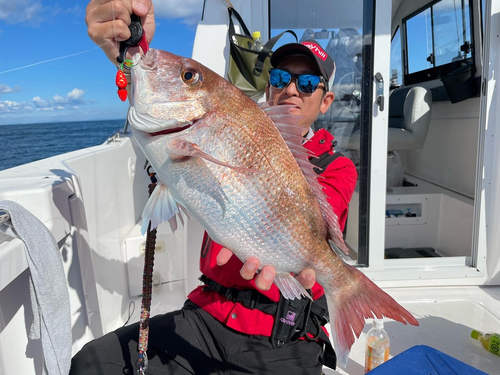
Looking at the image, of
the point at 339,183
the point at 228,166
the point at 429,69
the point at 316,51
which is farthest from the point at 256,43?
the point at 429,69

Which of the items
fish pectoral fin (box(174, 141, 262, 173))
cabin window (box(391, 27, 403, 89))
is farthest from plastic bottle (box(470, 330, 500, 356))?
cabin window (box(391, 27, 403, 89))

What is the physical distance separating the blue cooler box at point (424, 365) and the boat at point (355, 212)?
0.79 metres

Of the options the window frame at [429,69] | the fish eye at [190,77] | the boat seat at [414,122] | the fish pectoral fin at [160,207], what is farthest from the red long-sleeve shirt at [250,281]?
the window frame at [429,69]

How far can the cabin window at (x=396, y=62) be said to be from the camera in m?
5.84

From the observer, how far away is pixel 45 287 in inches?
54.6

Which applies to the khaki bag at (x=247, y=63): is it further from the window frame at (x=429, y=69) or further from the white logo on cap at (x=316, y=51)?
the window frame at (x=429, y=69)

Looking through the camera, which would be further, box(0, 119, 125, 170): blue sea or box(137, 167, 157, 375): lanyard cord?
box(0, 119, 125, 170): blue sea

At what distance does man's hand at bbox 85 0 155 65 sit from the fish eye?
0.27m

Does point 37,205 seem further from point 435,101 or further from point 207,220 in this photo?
point 435,101

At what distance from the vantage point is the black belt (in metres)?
1.58

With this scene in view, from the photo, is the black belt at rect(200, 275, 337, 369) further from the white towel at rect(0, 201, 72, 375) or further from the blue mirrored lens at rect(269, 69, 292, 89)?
the blue mirrored lens at rect(269, 69, 292, 89)

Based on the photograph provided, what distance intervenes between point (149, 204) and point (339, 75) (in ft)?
8.05

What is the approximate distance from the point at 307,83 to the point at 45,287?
1.55 m

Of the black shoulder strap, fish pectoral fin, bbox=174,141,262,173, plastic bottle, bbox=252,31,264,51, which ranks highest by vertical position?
plastic bottle, bbox=252,31,264,51
